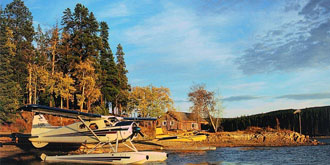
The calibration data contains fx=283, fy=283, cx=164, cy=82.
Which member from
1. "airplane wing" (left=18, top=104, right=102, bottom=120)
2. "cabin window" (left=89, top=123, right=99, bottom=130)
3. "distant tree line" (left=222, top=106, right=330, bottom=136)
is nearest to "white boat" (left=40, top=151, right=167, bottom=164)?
"cabin window" (left=89, top=123, right=99, bottom=130)

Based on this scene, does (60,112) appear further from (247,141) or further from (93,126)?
(247,141)

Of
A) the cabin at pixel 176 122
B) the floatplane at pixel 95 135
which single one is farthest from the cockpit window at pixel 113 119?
the cabin at pixel 176 122

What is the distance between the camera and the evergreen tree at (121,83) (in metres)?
56.1

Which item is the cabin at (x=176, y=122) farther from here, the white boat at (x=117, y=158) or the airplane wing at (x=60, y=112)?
the airplane wing at (x=60, y=112)

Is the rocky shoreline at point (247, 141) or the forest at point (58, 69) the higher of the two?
the forest at point (58, 69)

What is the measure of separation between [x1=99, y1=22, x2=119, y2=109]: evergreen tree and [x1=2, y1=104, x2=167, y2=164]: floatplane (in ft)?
92.6

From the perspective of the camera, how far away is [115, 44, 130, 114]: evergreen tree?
184 ft

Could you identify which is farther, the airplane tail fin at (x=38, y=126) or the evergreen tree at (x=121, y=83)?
the evergreen tree at (x=121, y=83)

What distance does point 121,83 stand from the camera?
5831 centimetres

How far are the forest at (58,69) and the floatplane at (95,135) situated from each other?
17.2 m

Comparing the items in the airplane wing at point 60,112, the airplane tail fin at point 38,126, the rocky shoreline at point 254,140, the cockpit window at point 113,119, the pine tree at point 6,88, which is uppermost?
the pine tree at point 6,88

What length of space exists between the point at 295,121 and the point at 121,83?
35.2 metres

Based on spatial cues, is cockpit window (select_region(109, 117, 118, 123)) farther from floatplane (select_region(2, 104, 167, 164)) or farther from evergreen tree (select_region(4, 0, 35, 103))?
evergreen tree (select_region(4, 0, 35, 103))

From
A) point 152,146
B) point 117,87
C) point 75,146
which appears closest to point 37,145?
point 75,146
